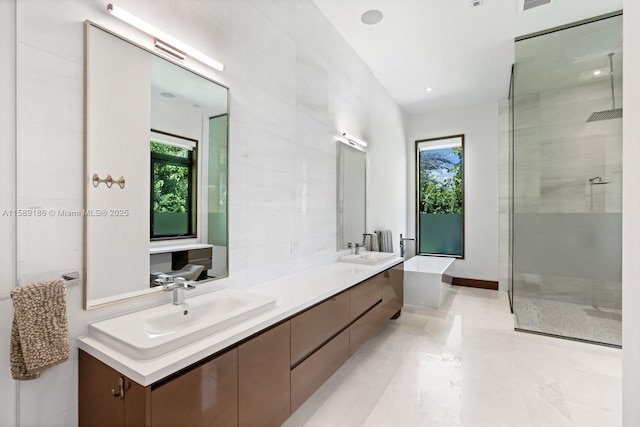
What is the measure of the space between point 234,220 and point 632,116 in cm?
181

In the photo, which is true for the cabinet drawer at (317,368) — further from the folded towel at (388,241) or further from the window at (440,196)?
the window at (440,196)

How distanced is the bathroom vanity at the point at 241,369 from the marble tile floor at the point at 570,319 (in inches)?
86.7

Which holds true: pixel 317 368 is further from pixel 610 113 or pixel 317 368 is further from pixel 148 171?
pixel 610 113

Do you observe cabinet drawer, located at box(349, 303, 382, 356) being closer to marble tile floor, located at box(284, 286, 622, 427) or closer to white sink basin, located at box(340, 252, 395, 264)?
marble tile floor, located at box(284, 286, 622, 427)

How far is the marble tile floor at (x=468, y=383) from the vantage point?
190cm

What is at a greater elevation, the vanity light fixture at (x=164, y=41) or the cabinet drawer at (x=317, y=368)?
the vanity light fixture at (x=164, y=41)

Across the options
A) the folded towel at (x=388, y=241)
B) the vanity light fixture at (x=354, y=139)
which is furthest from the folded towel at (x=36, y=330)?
the folded towel at (x=388, y=241)

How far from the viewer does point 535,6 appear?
108 inches

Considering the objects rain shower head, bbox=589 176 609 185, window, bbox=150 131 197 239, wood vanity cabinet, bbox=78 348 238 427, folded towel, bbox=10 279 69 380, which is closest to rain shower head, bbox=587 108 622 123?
rain shower head, bbox=589 176 609 185

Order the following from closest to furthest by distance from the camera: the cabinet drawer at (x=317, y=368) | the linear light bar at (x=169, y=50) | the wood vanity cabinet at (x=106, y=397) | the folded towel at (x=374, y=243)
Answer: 1. the wood vanity cabinet at (x=106, y=397)
2. the linear light bar at (x=169, y=50)
3. the cabinet drawer at (x=317, y=368)
4. the folded towel at (x=374, y=243)

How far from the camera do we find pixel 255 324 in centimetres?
139

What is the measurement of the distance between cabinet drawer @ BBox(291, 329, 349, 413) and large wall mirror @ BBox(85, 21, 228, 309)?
739 millimetres

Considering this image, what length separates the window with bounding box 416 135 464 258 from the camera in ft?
17.7

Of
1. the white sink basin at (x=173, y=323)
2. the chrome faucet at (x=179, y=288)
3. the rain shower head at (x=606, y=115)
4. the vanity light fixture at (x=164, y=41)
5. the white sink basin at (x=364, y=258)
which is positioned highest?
the rain shower head at (x=606, y=115)
